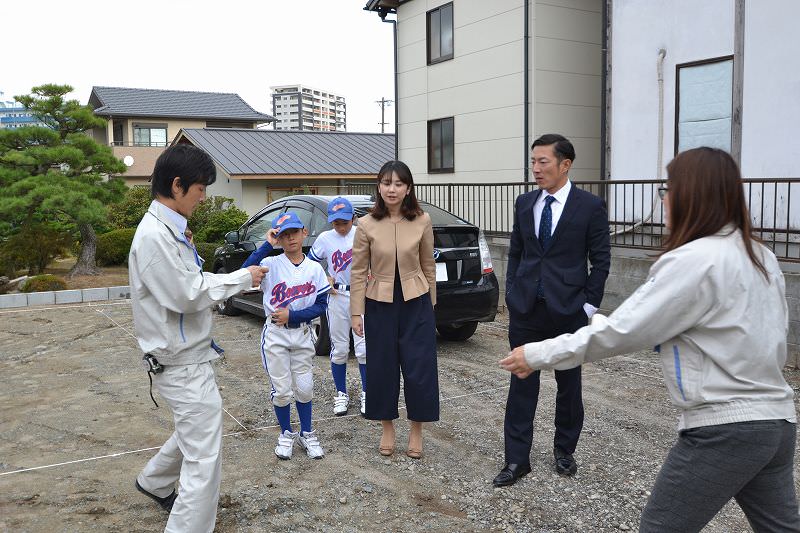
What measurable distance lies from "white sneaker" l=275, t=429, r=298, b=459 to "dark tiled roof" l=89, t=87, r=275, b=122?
116 feet

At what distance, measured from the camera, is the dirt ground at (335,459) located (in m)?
3.82

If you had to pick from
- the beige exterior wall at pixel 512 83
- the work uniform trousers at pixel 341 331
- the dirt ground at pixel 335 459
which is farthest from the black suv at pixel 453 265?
the beige exterior wall at pixel 512 83

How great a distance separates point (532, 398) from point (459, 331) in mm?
4072

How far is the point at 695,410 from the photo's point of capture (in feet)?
7.47

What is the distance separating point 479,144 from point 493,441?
10.6 metres

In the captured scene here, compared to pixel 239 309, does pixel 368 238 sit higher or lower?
higher

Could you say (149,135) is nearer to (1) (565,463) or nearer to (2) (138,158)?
(2) (138,158)

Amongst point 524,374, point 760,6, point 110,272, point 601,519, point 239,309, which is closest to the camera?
point 524,374

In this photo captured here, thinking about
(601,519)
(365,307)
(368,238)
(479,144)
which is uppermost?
(479,144)

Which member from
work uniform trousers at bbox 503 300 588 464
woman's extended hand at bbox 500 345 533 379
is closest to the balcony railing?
work uniform trousers at bbox 503 300 588 464

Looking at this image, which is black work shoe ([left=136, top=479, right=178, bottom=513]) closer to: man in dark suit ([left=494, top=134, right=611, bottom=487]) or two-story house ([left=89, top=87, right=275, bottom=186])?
man in dark suit ([left=494, top=134, right=611, bottom=487])

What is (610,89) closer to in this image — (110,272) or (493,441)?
(493,441)

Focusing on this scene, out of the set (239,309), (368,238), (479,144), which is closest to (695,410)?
(368,238)

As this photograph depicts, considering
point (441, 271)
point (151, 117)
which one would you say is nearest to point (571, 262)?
point (441, 271)
